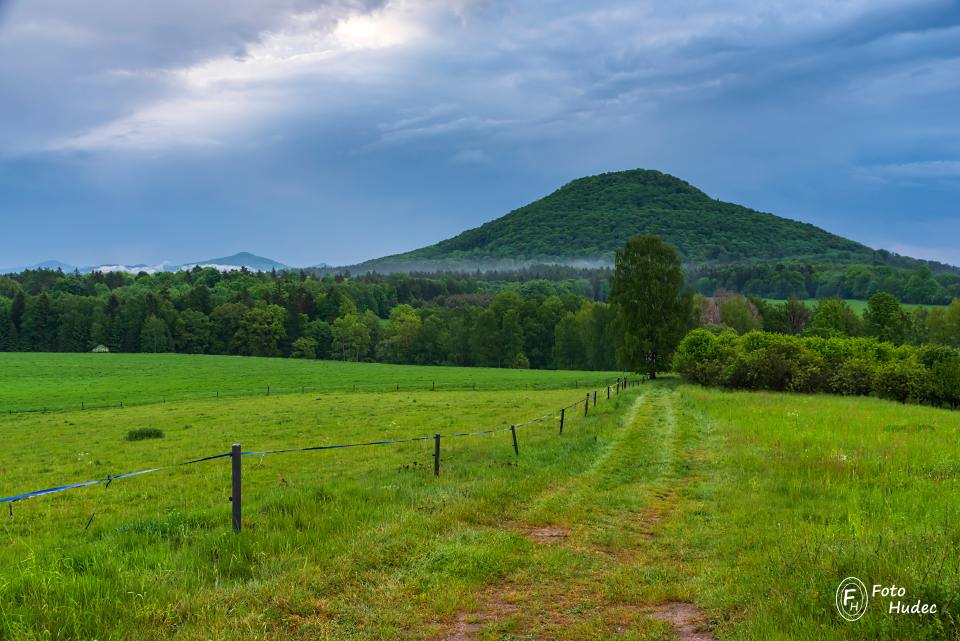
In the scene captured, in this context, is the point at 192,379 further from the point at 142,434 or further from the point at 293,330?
the point at 293,330

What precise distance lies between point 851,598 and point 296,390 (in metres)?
61.2

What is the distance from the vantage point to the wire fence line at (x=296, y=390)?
4935 cm

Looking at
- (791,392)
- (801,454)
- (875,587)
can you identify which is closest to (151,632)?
(875,587)

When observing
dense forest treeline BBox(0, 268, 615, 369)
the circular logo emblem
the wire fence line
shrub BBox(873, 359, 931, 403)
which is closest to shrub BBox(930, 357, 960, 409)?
shrub BBox(873, 359, 931, 403)

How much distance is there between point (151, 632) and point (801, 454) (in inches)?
585

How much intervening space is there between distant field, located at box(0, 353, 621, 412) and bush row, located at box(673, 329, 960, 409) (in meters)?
18.6

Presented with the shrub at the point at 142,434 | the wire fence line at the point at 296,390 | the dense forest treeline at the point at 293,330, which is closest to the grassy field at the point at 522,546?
the shrub at the point at 142,434

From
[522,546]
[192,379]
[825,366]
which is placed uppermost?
[522,546]

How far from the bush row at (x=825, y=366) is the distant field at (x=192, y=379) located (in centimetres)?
1862

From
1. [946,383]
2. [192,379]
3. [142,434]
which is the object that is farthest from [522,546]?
[192,379]

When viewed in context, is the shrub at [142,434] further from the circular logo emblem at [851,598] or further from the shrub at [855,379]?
the shrub at [855,379]

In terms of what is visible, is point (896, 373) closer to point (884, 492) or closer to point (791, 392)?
point (791, 392)

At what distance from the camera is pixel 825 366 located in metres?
44.0

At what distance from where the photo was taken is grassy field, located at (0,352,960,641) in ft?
19.9
